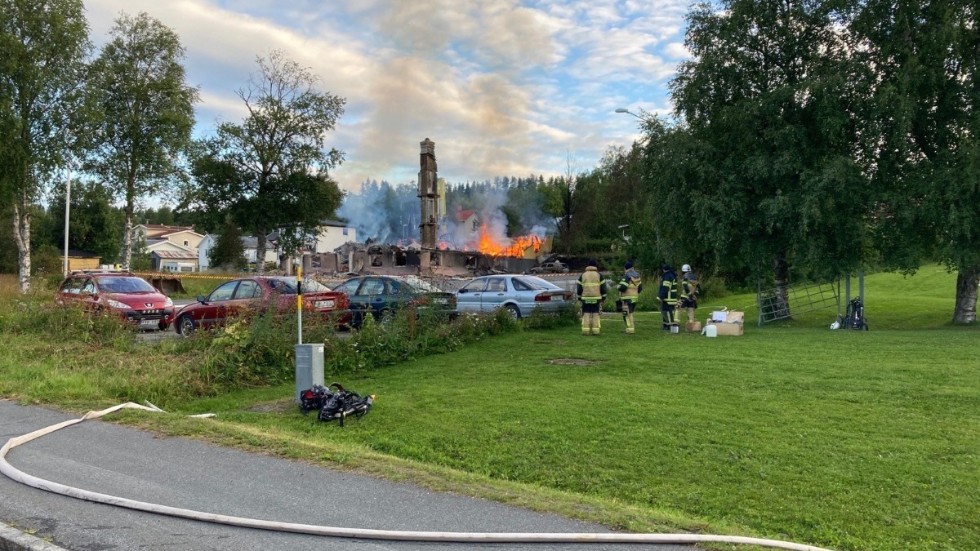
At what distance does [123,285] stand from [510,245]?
184ft

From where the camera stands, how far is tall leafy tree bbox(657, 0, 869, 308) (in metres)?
20.0

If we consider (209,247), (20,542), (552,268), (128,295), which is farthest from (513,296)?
(209,247)

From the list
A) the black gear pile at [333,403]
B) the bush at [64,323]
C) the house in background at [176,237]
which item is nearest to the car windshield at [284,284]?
the bush at [64,323]

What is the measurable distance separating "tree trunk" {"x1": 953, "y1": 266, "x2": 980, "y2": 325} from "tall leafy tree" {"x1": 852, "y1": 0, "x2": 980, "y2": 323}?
30 millimetres

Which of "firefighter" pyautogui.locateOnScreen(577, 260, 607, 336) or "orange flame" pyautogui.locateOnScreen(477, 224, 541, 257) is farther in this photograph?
"orange flame" pyautogui.locateOnScreen(477, 224, 541, 257)

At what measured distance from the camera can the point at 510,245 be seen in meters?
73.4

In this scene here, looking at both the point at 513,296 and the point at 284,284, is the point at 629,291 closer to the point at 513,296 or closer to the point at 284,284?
the point at 513,296

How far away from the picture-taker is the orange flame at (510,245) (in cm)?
7044

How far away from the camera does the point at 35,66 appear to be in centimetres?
2652

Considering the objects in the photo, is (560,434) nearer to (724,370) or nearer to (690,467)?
(690,467)

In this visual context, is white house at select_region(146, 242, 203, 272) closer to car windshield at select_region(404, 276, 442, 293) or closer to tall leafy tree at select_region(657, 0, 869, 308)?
car windshield at select_region(404, 276, 442, 293)

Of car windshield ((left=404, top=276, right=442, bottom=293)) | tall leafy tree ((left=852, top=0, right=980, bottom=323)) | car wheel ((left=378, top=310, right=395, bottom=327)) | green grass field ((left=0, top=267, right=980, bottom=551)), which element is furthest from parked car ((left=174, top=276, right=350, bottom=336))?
tall leafy tree ((left=852, top=0, right=980, bottom=323))

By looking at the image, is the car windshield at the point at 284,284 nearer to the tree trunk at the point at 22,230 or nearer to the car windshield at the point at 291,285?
the car windshield at the point at 291,285

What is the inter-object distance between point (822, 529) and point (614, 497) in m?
1.51
